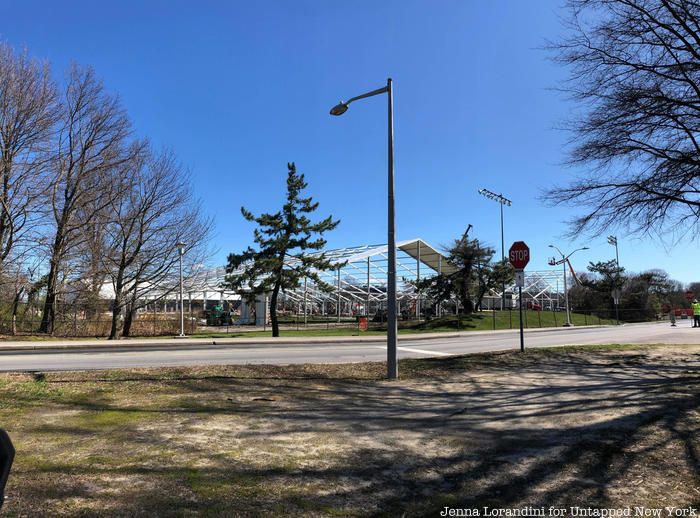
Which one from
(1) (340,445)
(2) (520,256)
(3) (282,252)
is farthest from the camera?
(3) (282,252)

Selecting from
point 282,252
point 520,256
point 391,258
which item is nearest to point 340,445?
point 391,258

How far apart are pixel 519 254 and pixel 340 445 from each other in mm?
10989

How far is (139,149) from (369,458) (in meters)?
30.7

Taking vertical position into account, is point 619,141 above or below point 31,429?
above

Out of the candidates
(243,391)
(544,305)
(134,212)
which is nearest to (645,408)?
(243,391)

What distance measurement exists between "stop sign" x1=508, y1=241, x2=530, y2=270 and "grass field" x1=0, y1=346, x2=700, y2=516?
5.29 meters

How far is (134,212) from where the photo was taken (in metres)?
30.8

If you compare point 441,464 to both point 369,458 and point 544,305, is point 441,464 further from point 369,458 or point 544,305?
point 544,305

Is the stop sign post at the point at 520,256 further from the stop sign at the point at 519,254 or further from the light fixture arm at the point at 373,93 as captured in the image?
the light fixture arm at the point at 373,93

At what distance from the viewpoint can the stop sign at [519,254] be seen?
14594 millimetres

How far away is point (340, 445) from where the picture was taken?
535cm

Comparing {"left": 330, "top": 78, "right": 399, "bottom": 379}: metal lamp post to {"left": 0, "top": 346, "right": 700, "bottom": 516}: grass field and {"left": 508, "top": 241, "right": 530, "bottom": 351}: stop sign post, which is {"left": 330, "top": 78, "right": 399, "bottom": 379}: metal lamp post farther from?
{"left": 508, "top": 241, "right": 530, "bottom": 351}: stop sign post

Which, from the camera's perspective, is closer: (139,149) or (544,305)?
(139,149)

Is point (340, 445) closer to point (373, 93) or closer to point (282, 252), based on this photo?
point (373, 93)
